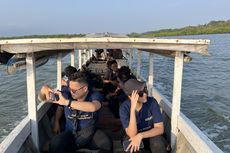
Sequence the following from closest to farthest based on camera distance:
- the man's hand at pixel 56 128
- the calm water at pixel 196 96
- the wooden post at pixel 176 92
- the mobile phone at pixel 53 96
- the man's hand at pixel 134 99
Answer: the man's hand at pixel 134 99, the mobile phone at pixel 53 96, the wooden post at pixel 176 92, the man's hand at pixel 56 128, the calm water at pixel 196 96

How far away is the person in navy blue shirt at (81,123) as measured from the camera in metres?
4.29

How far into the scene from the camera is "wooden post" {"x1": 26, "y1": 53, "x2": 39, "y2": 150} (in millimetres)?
4391

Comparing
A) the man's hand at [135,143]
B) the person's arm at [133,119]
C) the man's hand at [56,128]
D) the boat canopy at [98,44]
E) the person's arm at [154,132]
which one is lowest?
the man's hand at [56,128]

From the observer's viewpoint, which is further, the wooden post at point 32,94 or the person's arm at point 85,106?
the wooden post at point 32,94

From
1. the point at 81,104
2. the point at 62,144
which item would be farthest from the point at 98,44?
the point at 62,144

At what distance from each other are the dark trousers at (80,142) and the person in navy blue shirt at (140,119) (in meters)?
0.36

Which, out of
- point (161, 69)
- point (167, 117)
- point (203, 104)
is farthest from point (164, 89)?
point (167, 117)

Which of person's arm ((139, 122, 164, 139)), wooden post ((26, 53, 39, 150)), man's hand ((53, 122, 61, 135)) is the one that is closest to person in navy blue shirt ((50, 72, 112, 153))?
wooden post ((26, 53, 39, 150))

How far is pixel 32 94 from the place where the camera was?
174 inches

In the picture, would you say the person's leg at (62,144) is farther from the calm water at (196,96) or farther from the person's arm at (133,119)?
the calm water at (196,96)

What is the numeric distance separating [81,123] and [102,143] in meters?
0.35

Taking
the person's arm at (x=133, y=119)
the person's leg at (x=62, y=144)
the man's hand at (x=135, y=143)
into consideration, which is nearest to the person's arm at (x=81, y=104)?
the person's leg at (x=62, y=144)

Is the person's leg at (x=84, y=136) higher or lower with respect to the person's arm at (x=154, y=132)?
lower

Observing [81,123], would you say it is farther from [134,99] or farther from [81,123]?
[134,99]
